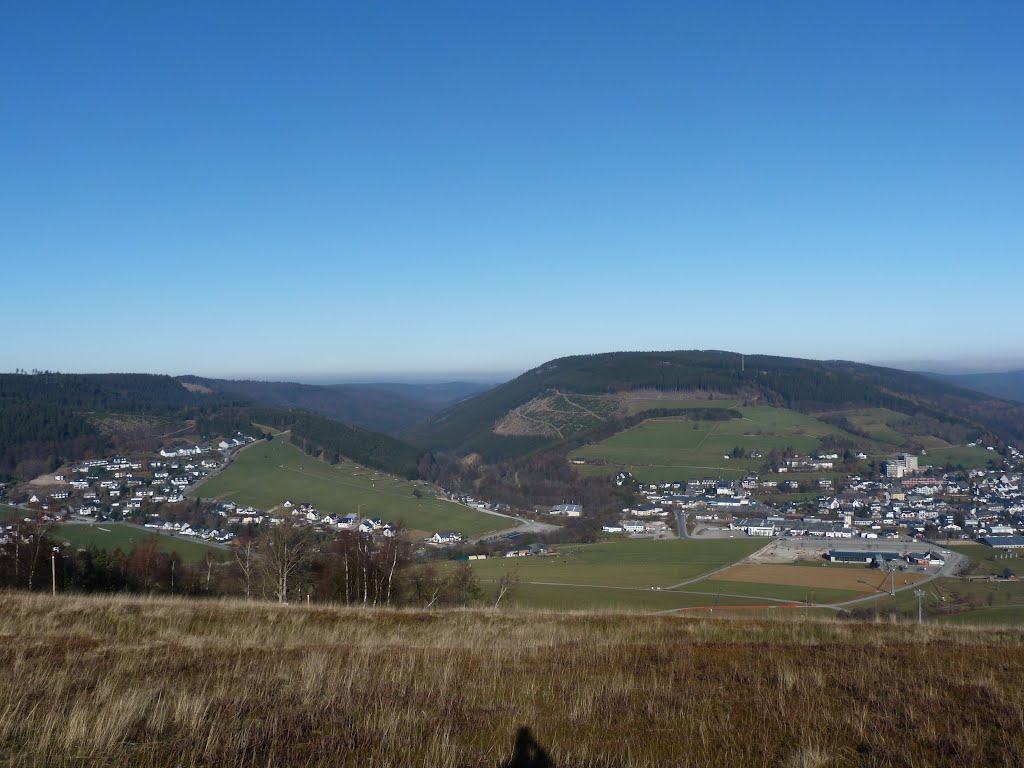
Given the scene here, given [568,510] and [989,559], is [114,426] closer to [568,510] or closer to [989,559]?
[568,510]

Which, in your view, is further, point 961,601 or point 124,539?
point 124,539

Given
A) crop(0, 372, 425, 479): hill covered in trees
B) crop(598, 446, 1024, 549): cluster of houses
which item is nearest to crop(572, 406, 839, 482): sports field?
crop(598, 446, 1024, 549): cluster of houses

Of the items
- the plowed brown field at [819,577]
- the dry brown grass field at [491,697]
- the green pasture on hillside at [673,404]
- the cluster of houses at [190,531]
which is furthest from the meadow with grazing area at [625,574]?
the green pasture on hillside at [673,404]

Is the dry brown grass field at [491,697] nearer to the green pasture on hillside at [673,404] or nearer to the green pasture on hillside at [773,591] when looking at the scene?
the green pasture on hillside at [773,591]

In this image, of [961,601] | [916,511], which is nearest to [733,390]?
[916,511]

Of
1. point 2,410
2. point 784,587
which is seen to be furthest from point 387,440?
point 784,587

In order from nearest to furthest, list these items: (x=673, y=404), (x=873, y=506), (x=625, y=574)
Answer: (x=625, y=574), (x=873, y=506), (x=673, y=404)

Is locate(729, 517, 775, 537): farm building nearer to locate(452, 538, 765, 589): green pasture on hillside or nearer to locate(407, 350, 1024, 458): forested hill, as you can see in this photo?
locate(452, 538, 765, 589): green pasture on hillside
